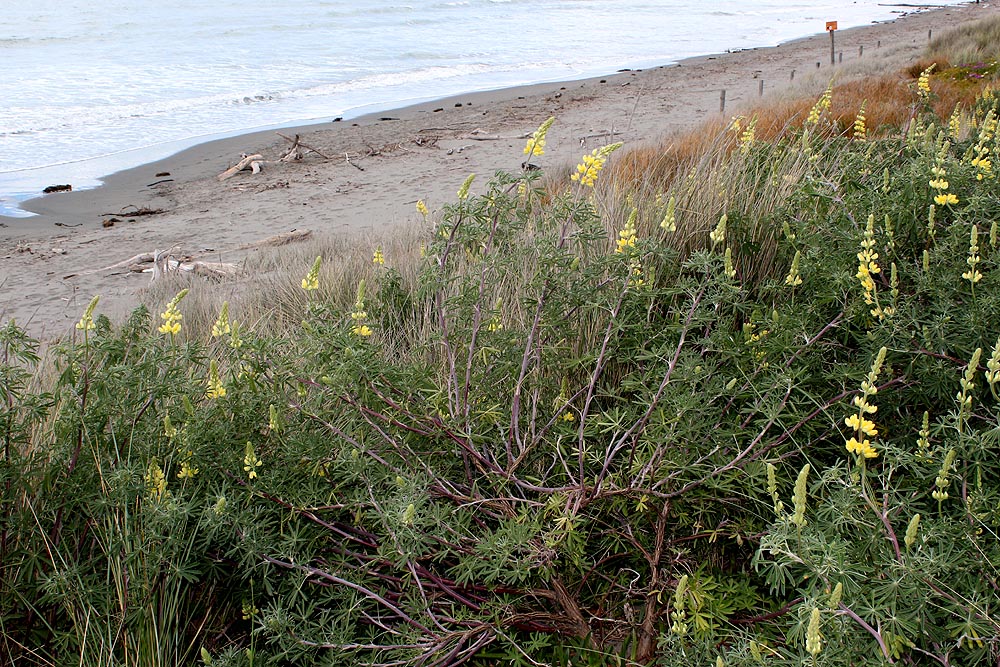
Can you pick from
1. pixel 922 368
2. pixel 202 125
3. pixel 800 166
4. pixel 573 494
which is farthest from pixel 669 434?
pixel 202 125

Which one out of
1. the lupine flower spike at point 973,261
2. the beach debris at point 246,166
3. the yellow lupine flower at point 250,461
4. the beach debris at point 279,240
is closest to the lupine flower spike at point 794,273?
the lupine flower spike at point 973,261

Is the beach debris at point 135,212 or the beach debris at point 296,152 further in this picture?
the beach debris at point 296,152

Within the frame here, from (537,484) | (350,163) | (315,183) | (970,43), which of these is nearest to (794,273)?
(537,484)

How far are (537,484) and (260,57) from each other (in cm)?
2326

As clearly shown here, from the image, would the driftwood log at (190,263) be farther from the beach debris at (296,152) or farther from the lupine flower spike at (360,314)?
the lupine flower spike at (360,314)

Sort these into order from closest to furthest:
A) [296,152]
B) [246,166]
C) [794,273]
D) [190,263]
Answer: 1. [794,273]
2. [190,263]
3. [246,166]
4. [296,152]

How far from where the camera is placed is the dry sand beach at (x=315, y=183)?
751 cm

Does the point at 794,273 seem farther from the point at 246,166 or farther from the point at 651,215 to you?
the point at 246,166

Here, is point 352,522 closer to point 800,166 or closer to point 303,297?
point 303,297

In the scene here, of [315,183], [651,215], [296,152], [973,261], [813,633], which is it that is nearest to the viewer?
[813,633]

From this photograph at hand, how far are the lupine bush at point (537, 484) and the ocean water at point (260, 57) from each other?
9.76 metres

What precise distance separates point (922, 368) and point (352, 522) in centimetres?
180

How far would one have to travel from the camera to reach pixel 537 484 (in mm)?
2434

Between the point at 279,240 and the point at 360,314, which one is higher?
the point at 360,314
